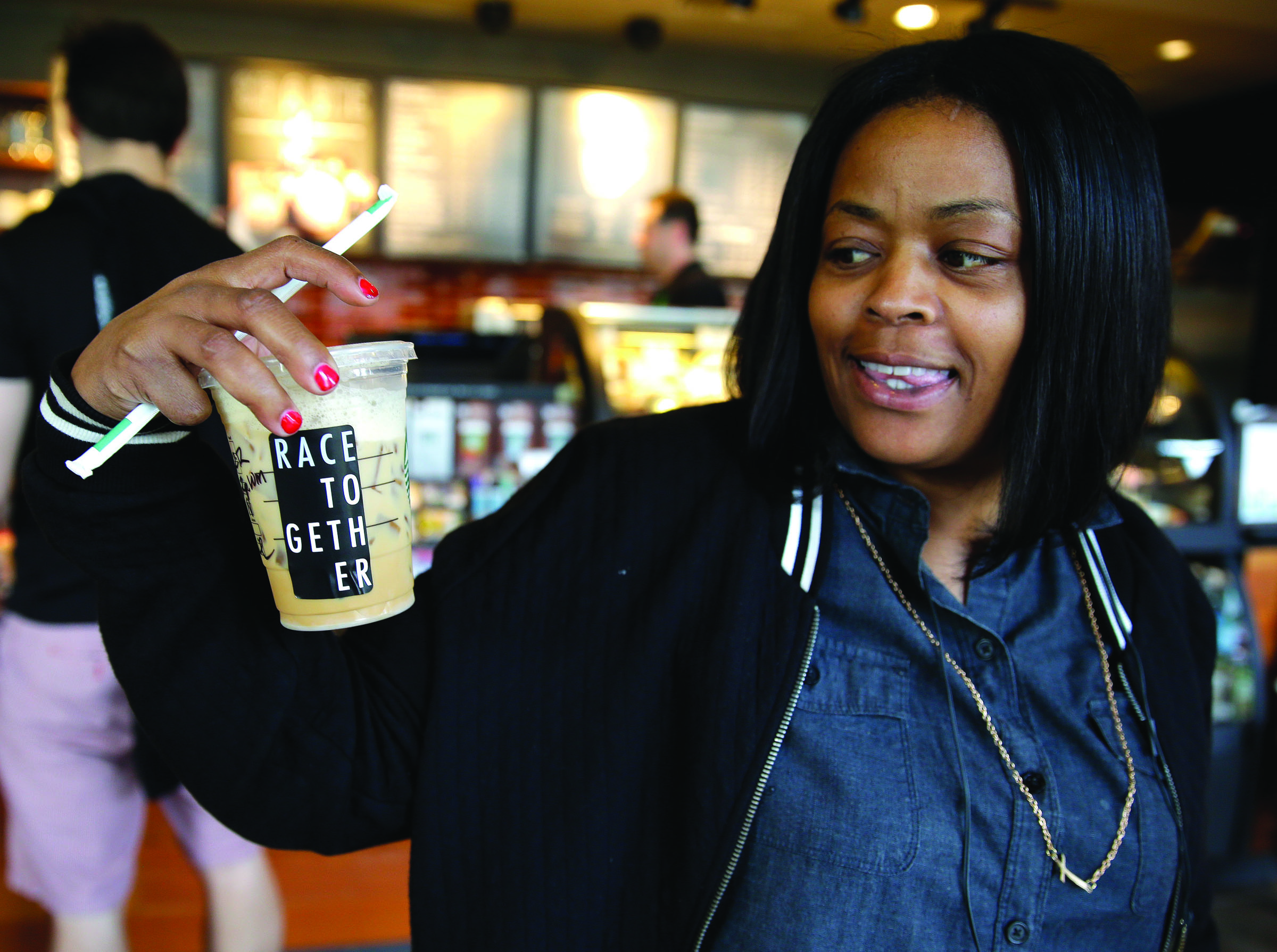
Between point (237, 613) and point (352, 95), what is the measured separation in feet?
13.6

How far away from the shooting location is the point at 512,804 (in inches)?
36.8

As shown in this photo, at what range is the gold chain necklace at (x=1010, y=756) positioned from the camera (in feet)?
3.13

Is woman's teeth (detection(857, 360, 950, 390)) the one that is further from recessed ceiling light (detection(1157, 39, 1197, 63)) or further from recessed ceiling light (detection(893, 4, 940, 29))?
recessed ceiling light (detection(1157, 39, 1197, 63))

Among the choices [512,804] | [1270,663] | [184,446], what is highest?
[184,446]

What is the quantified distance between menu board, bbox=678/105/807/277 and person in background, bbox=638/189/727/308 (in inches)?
32.2

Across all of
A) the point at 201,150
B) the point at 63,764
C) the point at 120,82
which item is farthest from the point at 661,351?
the point at 201,150

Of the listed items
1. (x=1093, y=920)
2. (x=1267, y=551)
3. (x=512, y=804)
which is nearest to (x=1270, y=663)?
(x=1267, y=551)

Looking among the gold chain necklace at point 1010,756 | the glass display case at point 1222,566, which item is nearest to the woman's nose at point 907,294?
the gold chain necklace at point 1010,756

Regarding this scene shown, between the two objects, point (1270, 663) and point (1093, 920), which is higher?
point (1093, 920)

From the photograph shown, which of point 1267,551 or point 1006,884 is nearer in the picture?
point 1006,884

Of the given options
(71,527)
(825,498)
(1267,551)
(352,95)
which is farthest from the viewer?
(352,95)

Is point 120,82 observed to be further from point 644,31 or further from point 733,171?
point 733,171

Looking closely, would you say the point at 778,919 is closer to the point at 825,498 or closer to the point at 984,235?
the point at 825,498

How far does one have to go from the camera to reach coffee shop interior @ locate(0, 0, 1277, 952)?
288cm
